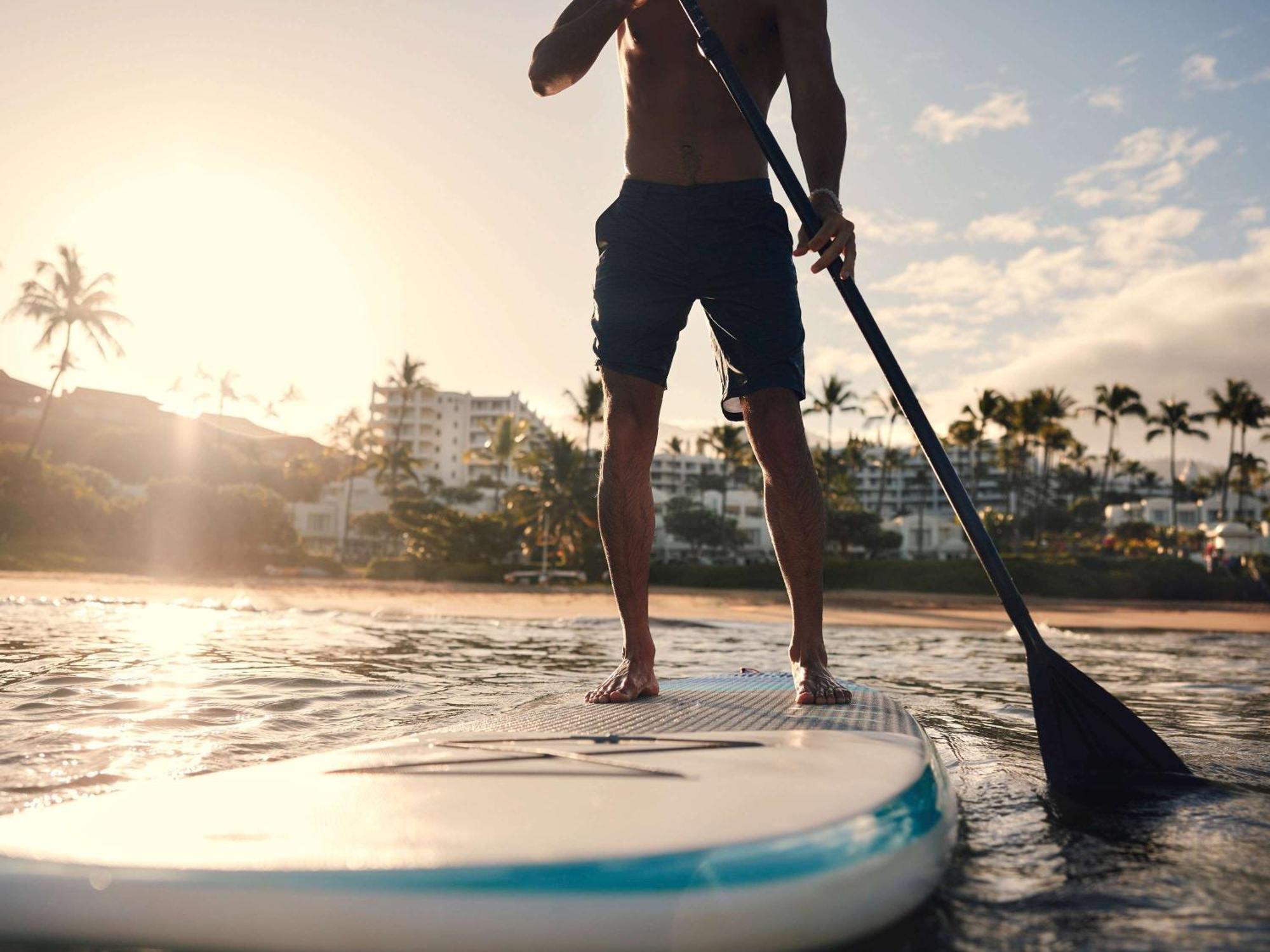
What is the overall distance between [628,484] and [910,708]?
1.15 metres

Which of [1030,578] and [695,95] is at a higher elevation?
[695,95]

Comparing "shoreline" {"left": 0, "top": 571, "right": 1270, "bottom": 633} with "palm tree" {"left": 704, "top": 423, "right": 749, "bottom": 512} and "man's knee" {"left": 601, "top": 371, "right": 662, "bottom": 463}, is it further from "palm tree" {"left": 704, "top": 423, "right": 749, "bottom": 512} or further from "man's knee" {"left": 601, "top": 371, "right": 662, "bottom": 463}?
"palm tree" {"left": 704, "top": 423, "right": 749, "bottom": 512}

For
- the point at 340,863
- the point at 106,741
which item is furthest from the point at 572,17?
the point at 340,863

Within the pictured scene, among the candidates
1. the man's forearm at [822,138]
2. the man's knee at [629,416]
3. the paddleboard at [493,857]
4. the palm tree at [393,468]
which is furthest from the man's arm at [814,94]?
the palm tree at [393,468]

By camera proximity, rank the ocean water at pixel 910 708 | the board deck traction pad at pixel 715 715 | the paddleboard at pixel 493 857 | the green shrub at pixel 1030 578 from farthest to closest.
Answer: the green shrub at pixel 1030 578, the board deck traction pad at pixel 715 715, the ocean water at pixel 910 708, the paddleboard at pixel 493 857

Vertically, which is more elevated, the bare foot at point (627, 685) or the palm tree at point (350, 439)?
the palm tree at point (350, 439)

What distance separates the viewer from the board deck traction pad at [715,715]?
1.57 meters

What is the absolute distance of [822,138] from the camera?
250 cm

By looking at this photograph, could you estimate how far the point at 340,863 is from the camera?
0.84m

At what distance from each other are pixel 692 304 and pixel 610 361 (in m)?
0.29

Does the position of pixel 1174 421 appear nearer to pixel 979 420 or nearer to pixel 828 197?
pixel 979 420

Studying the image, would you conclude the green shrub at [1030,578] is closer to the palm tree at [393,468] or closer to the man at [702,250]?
the palm tree at [393,468]

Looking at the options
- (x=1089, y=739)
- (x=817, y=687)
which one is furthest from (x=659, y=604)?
(x=1089, y=739)

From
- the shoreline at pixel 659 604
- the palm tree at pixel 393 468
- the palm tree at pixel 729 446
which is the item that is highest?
the palm tree at pixel 729 446
